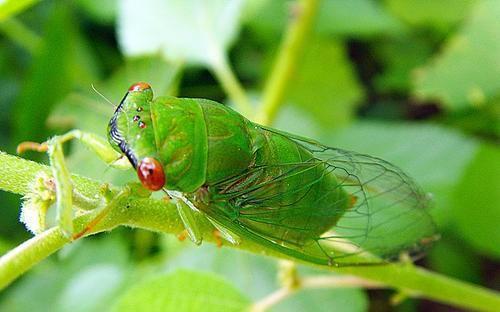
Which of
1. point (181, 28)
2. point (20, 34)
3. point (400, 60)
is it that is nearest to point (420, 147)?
point (400, 60)

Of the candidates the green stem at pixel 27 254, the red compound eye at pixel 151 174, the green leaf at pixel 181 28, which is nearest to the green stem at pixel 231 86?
the green leaf at pixel 181 28

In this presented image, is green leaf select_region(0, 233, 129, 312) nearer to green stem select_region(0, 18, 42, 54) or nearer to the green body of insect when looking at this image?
green stem select_region(0, 18, 42, 54)

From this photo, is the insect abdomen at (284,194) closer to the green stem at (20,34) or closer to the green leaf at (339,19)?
the green leaf at (339,19)

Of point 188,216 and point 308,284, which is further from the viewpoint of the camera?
point 308,284

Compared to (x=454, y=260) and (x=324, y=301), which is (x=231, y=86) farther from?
(x=454, y=260)

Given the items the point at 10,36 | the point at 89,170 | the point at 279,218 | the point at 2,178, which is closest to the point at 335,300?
the point at 279,218

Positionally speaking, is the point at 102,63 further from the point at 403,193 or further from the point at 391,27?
the point at 403,193

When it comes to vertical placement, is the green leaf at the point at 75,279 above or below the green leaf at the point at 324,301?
below

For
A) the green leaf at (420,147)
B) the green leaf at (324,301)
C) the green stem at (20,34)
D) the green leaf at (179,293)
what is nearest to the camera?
the green leaf at (179,293)
